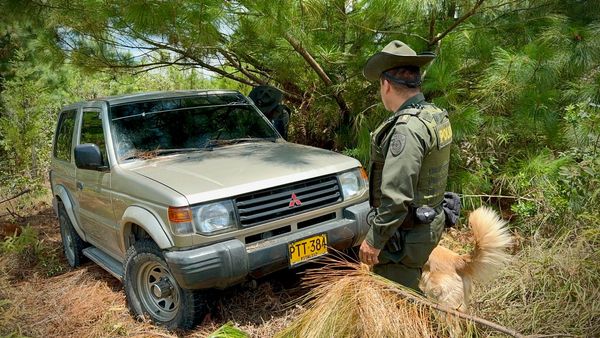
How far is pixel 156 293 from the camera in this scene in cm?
353

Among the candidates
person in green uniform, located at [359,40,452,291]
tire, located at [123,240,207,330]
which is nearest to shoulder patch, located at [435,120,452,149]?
person in green uniform, located at [359,40,452,291]

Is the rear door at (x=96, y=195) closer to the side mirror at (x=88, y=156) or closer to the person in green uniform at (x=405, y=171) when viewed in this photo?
the side mirror at (x=88, y=156)

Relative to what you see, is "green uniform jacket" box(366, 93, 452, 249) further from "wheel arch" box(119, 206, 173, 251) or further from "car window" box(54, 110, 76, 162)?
"car window" box(54, 110, 76, 162)

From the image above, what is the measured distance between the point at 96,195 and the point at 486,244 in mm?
3230

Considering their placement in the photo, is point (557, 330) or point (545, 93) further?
point (545, 93)

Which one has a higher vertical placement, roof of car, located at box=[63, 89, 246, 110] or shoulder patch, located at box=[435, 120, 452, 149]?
roof of car, located at box=[63, 89, 246, 110]

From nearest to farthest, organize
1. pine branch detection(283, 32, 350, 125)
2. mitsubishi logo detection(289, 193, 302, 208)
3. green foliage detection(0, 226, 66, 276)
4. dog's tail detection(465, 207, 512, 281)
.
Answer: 1. dog's tail detection(465, 207, 512, 281)
2. mitsubishi logo detection(289, 193, 302, 208)
3. pine branch detection(283, 32, 350, 125)
4. green foliage detection(0, 226, 66, 276)

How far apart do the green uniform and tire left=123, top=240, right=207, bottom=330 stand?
57.1 inches

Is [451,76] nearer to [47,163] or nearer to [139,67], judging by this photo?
[139,67]

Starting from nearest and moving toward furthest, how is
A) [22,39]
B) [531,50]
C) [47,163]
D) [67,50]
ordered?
[531,50]
[67,50]
[47,163]
[22,39]

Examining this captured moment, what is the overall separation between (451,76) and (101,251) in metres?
3.82

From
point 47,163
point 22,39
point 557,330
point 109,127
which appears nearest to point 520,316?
point 557,330

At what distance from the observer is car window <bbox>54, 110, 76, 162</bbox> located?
4.97m

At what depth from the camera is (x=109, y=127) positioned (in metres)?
4.07
